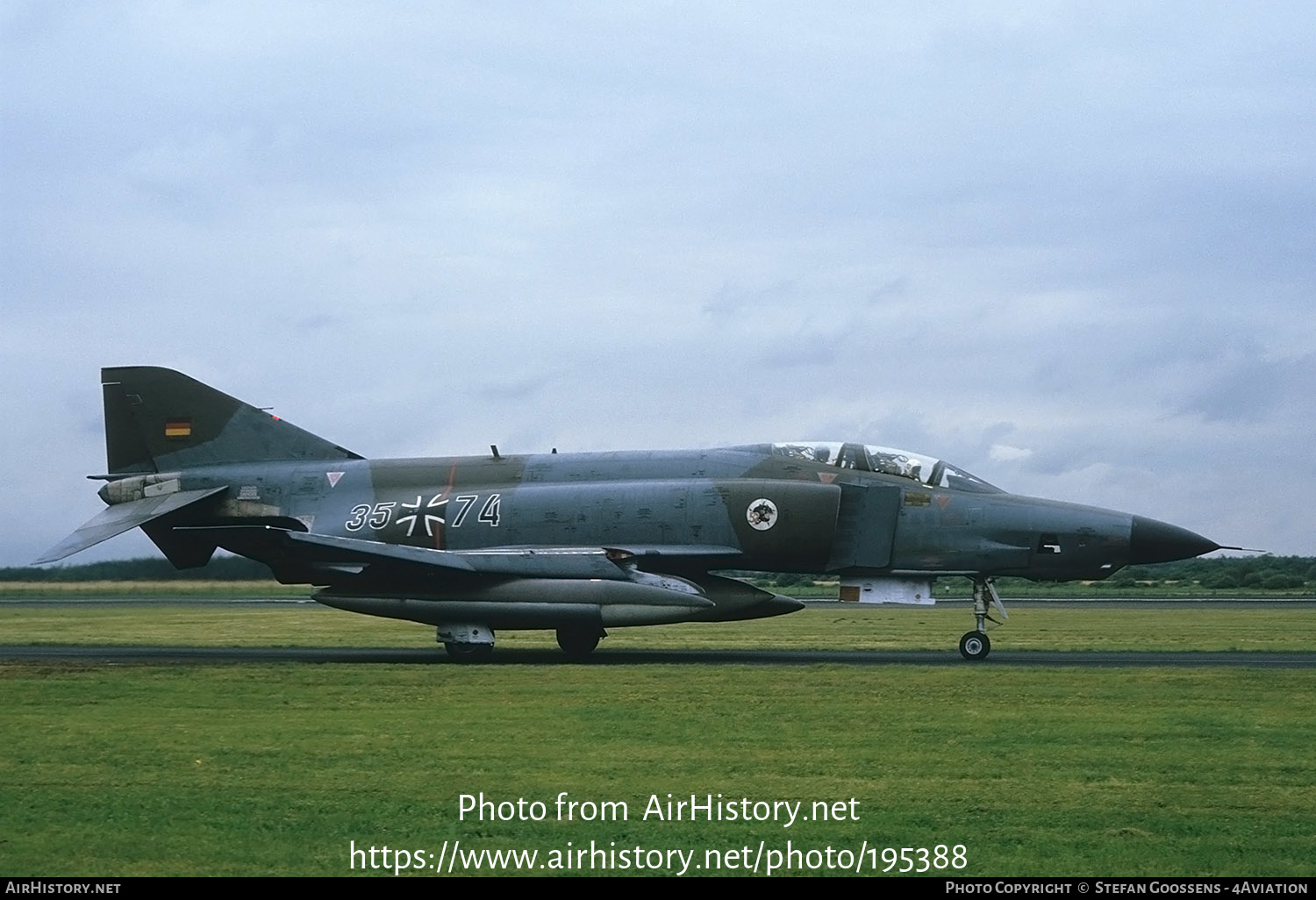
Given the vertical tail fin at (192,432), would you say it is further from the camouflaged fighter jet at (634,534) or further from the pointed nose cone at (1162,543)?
the pointed nose cone at (1162,543)

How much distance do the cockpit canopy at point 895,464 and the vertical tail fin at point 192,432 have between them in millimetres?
8383

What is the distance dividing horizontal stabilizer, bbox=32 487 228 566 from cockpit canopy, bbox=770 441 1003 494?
1001 cm

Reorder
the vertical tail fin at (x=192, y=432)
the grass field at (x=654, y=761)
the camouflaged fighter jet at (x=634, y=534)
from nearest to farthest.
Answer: the grass field at (x=654, y=761), the camouflaged fighter jet at (x=634, y=534), the vertical tail fin at (x=192, y=432)

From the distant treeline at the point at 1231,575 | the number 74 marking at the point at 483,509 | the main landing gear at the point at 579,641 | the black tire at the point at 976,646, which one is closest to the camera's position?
the black tire at the point at 976,646

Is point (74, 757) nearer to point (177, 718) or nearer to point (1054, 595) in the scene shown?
point (177, 718)

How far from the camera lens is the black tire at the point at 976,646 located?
1873 cm

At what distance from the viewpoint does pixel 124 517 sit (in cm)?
2317

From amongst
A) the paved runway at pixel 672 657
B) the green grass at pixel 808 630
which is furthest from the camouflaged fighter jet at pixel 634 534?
the green grass at pixel 808 630

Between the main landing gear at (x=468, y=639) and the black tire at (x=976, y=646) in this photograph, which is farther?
the main landing gear at (x=468, y=639)

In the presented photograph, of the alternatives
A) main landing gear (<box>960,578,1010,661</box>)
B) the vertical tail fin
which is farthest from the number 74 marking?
main landing gear (<box>960,578,1010,661</box>)

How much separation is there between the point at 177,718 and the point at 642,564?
9.02 meters

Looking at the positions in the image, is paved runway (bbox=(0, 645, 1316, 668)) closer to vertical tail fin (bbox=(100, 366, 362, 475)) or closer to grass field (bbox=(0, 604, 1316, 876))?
grass field (bbox=(0, 604, 1316, 876))

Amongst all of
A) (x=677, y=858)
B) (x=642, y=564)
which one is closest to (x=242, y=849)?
(x=677, y=858)

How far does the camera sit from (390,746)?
35.6ft
